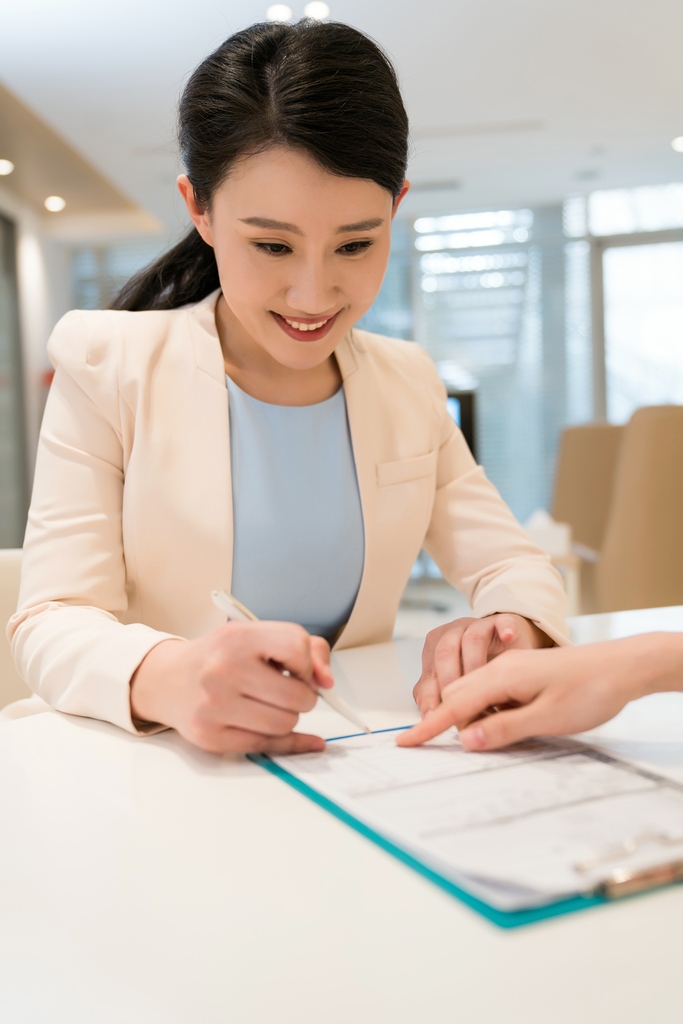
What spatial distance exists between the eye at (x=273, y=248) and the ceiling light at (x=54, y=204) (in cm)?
551

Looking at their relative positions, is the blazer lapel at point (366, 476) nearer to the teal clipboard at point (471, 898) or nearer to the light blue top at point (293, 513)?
the light blue top at point (293, 513)

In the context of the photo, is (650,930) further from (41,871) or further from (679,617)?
(679,617)

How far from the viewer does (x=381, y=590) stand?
996mm

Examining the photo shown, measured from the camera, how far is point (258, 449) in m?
0.95

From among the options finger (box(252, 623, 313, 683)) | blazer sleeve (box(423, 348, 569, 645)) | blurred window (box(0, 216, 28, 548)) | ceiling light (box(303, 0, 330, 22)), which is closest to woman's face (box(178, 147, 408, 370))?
blazer sleeve (box(423, 348, 569, 645))

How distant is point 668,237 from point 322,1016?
6.53 metres

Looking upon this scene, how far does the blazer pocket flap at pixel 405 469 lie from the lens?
0.98 meters

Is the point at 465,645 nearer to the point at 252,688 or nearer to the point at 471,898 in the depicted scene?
the point at 252,688

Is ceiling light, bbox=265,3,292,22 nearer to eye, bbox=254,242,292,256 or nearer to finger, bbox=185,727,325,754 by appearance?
eye, bbox=254,242,292,256

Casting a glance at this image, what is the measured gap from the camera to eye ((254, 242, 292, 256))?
0.79 metres

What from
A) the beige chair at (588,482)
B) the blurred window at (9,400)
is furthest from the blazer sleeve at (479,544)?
the blurred window at (9,400)

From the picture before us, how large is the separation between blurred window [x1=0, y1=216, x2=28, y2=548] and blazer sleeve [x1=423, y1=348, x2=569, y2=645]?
4459 mm

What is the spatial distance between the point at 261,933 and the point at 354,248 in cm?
65

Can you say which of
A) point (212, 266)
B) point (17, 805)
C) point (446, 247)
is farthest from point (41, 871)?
point (446, 247)
